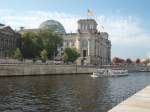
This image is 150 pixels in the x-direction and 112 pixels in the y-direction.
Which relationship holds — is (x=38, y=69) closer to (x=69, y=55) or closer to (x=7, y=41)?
(x=7, y=41)

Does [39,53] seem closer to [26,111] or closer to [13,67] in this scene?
[13,67]

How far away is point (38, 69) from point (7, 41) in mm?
34417

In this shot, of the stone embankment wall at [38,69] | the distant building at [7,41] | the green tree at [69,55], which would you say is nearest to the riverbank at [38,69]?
the stone embankment wall at [38,69]

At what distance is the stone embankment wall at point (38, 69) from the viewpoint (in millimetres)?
90956

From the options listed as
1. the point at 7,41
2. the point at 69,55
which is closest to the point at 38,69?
the point at 7,41

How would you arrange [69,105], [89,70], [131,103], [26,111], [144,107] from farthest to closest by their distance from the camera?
[89,70], [69,105], [26,111], [131,103], [144,107]

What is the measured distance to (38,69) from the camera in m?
107

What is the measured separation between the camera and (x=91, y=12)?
156 m

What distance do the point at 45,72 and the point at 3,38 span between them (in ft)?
103

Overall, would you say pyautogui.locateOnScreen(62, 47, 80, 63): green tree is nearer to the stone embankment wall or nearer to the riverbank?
the riverbank

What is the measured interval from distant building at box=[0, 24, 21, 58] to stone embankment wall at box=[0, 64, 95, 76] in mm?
22236

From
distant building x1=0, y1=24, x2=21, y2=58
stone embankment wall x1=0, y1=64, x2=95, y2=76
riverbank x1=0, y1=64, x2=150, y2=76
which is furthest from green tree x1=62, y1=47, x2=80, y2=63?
distant building x1=0, y1=24, x2=21, y2=58

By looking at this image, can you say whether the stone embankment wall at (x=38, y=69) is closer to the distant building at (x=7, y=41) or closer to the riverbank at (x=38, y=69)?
the riverbank at (x=38, y=69)

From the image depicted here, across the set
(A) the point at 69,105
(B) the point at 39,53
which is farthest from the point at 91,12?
(A) the point at 69,105
